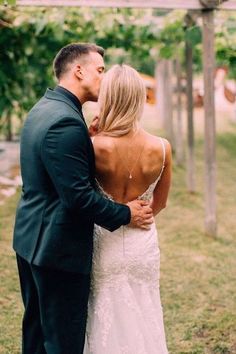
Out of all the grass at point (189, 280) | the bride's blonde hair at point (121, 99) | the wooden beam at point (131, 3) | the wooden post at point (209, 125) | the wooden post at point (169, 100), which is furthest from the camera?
the wooden post at point (169, 100)

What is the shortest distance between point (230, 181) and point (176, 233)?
3.49 m

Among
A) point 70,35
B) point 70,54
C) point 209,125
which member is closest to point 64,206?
point 70,54

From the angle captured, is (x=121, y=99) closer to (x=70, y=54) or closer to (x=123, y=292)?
(x=70, y=54)

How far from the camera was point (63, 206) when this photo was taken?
2.69 meters

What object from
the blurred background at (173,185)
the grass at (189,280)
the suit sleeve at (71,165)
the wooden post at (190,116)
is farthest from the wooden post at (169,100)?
the suit sleeve at (71,165)

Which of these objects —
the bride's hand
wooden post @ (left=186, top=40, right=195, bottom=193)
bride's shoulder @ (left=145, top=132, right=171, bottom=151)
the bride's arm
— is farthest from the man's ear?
wooden post @ (left=186, top=40, right=195, bottom=193)

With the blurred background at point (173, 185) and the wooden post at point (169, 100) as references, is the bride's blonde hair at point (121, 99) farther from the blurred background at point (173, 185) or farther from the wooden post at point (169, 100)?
the wooden post at point (169, 100)

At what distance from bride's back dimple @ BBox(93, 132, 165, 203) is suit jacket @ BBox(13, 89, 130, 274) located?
7cm

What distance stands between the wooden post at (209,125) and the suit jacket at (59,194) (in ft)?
11.8

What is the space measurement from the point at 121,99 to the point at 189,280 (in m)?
2.96

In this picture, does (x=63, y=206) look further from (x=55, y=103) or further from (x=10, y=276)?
(x=10, y=276)

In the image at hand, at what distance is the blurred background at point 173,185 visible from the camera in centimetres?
444

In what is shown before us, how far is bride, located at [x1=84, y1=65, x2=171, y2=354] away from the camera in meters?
2.76

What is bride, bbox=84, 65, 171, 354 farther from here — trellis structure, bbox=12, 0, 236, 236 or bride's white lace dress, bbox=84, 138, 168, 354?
trellis structure, bbox=12, 0, 236, 236
